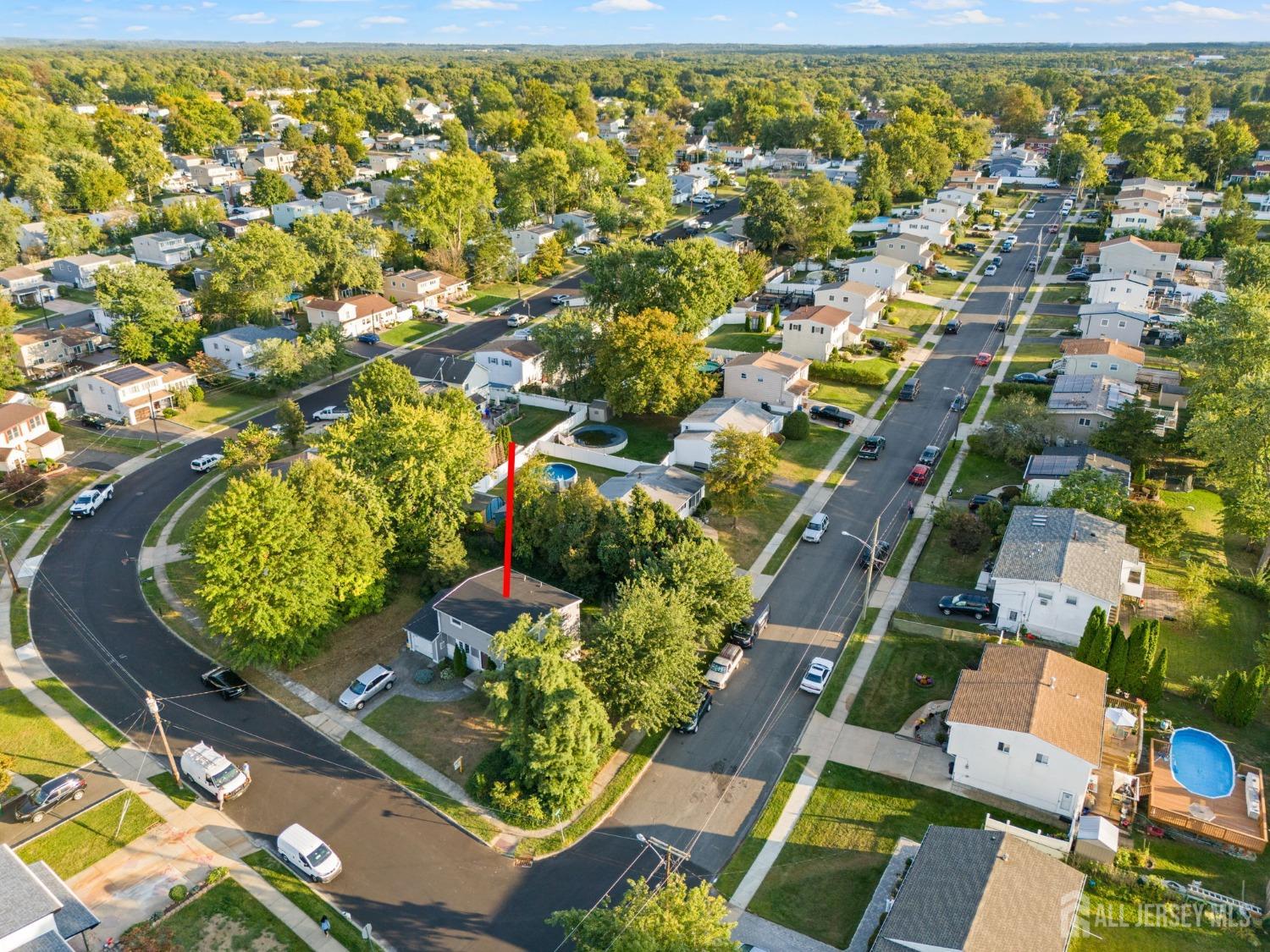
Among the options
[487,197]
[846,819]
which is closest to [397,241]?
[487,197]

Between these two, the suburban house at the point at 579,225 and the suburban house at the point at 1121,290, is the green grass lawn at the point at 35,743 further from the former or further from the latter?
the suburban house at the point at 579,225

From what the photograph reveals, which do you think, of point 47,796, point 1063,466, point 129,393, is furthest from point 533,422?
point 47,796

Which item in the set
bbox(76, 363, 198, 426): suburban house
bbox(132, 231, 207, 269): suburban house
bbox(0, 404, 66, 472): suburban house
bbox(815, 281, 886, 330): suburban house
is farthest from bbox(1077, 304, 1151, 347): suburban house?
bbox(132, 231, 207, 269): suburban house

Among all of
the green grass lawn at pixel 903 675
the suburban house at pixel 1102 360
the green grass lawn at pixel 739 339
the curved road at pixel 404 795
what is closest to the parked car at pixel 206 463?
the curved road at pixel 404 795

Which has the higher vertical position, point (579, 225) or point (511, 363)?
point (579, 225)

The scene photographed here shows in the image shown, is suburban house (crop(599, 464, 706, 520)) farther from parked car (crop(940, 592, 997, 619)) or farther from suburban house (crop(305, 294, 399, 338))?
suburban house (crop(305, 294, 399, 338))

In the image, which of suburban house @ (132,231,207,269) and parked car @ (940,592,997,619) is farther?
suburban house @ (132,231,207,269)

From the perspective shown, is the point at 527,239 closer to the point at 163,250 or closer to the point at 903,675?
the point at 163,250
